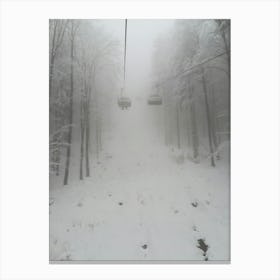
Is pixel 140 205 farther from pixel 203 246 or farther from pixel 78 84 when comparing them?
pixel 78 84

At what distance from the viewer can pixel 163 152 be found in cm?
250

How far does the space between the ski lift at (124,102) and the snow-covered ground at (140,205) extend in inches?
2.9

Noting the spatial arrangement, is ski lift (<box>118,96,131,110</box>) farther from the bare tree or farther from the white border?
the white border

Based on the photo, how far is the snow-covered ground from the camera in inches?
90.5

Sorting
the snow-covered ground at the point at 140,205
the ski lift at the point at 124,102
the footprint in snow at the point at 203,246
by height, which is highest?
the ski lift at the point at 124,102

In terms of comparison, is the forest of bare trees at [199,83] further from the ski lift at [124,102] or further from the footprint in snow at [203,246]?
the footprint in snow at [203,246]

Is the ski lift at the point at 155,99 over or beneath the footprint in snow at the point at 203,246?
over

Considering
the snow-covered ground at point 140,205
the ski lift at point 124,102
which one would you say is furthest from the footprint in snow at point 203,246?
the ski lift at point 124,102

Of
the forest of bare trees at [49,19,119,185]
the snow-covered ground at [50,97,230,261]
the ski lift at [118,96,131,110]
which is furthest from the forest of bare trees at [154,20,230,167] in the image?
the forest of bare trees at [49,19,119,185]

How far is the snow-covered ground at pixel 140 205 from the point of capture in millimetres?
2299

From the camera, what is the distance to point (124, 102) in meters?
2.47
